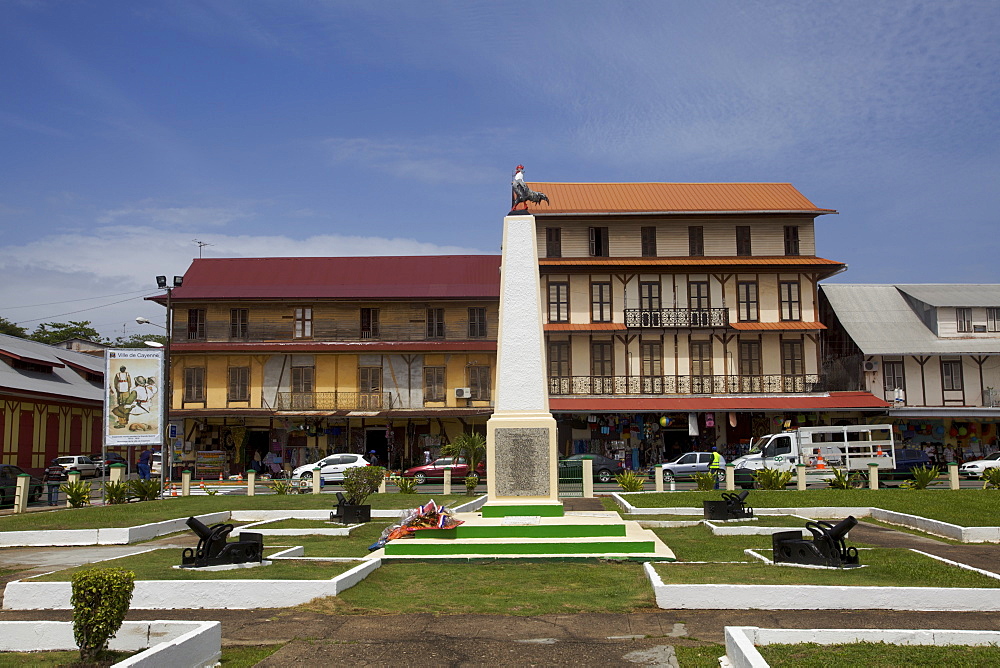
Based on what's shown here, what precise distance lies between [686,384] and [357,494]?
2244 cm

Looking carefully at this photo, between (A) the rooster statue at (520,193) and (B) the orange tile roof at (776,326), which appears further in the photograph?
(B) the orange tile roof at (776,326)

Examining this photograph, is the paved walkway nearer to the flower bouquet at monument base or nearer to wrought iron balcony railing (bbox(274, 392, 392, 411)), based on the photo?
the flower bouquet at monument base

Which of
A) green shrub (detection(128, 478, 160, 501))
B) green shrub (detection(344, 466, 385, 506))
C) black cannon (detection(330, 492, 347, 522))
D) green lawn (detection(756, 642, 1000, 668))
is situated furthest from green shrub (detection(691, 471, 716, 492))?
green lawn (detection(756, 642, 1000, 668))

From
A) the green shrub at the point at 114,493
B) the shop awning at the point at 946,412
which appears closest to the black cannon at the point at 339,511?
the green shrub at the point at 114,493

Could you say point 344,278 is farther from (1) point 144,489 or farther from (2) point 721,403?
(1) point 144,489

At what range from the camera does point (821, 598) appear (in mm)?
→ 9562

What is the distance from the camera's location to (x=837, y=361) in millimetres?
40906

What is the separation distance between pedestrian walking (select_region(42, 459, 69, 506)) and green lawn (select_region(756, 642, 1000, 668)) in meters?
23.2

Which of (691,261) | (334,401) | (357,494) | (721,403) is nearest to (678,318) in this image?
(691,261)

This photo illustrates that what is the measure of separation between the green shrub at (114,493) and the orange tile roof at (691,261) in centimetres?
2091

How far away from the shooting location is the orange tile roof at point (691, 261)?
38.9 metres

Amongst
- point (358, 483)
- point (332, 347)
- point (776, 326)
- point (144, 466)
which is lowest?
point (144, 466)

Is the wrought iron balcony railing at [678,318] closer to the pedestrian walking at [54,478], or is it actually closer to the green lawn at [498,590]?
the pedestrian walking at [54,478]

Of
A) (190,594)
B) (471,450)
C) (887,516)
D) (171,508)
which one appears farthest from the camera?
(471,450)
